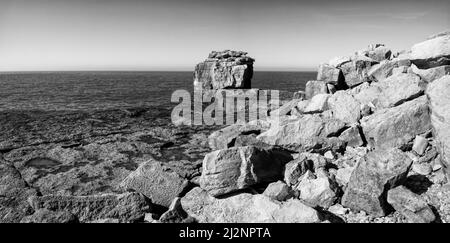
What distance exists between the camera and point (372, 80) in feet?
73.9

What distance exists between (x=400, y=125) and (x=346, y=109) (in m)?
4.34

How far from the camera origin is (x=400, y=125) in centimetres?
1432

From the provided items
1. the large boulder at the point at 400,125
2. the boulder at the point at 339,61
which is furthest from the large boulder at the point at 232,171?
the boulder at the point at 339,61

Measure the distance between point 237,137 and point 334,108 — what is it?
705 cm

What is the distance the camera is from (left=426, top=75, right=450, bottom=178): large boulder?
37.0 ft

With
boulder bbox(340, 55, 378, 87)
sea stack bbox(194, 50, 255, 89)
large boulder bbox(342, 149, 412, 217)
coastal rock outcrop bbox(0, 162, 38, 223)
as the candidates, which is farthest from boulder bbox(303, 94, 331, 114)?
sea stack bbox(194, 50, 255, 89)

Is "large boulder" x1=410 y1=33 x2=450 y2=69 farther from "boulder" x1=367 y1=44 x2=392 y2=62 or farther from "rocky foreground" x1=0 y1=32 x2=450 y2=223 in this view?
"boulder" x1=367 y1=44 x2=392 y2=62

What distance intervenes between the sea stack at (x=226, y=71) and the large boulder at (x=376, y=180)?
174 ft

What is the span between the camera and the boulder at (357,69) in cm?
2470

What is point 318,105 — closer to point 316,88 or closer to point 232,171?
point 316,88

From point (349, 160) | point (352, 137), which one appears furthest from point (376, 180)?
point (352, 137)

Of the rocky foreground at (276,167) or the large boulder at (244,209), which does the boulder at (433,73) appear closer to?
the rocky foreground at (276,167)

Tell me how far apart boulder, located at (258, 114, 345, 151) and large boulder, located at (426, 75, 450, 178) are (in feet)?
15.9
